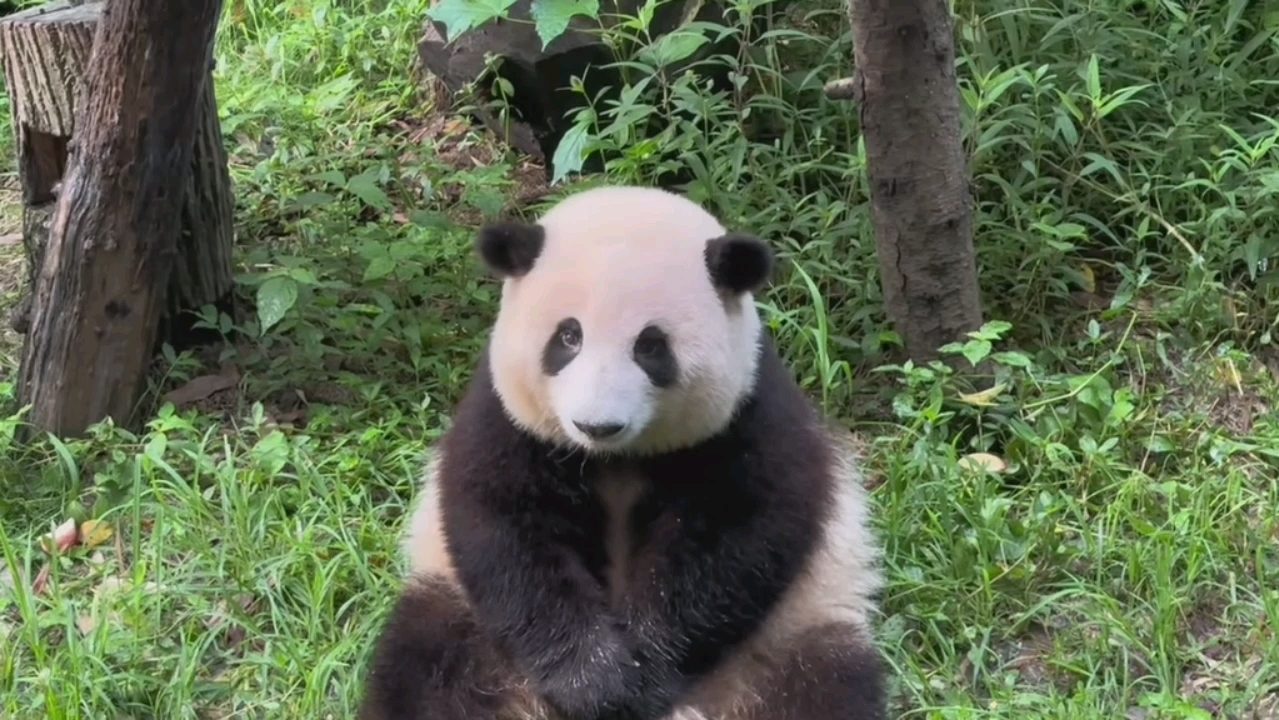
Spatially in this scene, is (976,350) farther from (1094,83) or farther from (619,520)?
(619,520)

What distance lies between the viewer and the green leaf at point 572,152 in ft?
15.8

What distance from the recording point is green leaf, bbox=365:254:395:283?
4723 millimetres

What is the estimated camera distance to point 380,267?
475 cm

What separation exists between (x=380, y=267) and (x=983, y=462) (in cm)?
219

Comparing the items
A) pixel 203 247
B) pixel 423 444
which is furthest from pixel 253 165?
pixel 423 444

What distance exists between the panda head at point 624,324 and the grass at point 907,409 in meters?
0.94

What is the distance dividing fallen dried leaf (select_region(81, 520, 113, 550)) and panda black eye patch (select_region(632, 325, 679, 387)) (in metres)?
2.00

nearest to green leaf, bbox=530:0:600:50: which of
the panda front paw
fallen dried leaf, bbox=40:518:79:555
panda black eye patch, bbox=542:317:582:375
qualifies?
panda black eye patch, bbox=542:317:582:375

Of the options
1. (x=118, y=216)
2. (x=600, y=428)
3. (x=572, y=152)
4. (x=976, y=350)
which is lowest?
(x=976, y=350)

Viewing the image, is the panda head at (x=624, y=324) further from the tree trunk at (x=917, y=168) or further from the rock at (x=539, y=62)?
the rock at (x=539, y=62)

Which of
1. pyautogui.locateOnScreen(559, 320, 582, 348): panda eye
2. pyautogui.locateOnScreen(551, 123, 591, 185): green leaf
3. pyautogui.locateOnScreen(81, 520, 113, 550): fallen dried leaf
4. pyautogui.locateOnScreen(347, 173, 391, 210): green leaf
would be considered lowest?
pyautogui.locateOnScreen(81, 520, 113, 550): fallen dried leaf

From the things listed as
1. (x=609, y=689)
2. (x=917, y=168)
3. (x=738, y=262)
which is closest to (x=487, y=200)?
(x=917, y=168)

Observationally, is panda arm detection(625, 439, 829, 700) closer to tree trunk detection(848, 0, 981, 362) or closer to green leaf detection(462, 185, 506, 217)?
tree trunk detection(848, 0, 981, 362)

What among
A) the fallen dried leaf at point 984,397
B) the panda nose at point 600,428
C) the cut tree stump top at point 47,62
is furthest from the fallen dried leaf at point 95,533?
the fallen dried leaf at point 984,397
